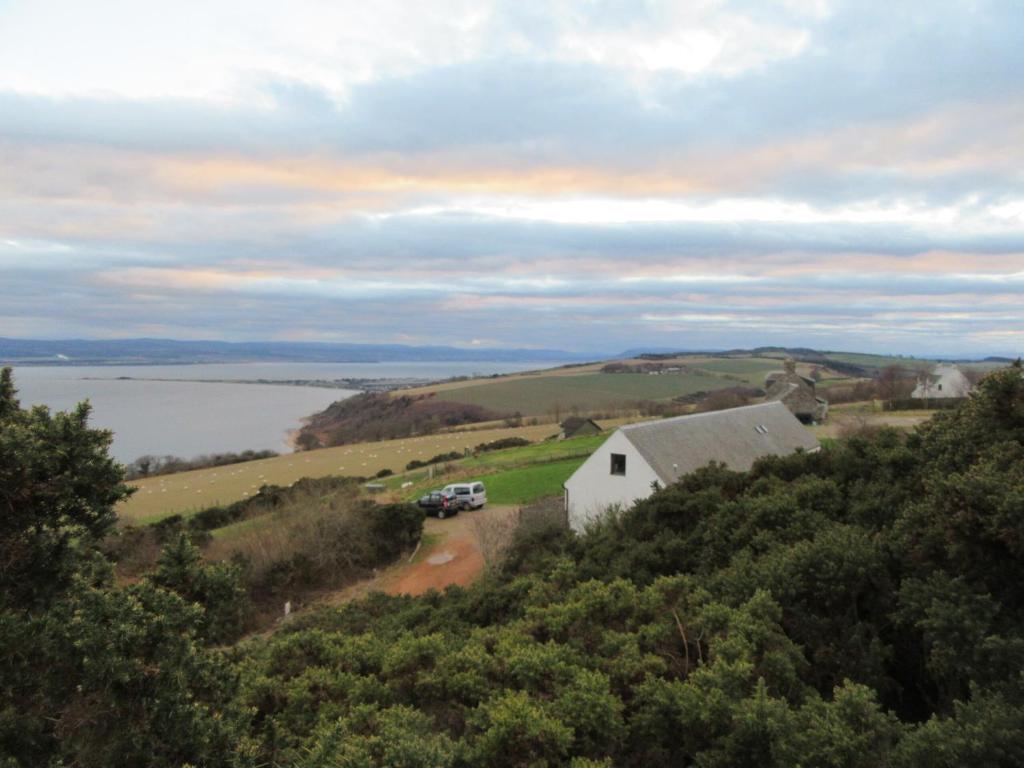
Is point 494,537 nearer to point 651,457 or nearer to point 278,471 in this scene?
point 651,457

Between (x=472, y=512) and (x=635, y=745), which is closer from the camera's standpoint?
(x=635, y=745)

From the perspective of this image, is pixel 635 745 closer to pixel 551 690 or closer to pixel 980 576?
pixel 551 690

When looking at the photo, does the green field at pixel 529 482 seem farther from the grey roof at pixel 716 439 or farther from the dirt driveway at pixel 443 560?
the grey roof at pixel 716 439

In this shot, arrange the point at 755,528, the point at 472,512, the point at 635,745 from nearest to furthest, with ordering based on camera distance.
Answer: the point at 635,745
the point at 755,528
the point at 472,512

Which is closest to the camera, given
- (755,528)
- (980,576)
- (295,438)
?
(980,576)

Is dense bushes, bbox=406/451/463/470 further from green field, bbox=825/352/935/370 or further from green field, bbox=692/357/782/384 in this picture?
green field, bbox=825/352/935/370

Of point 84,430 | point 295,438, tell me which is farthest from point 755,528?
point 295,438

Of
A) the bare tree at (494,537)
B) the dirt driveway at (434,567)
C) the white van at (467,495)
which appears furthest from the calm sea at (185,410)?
the bare tree at (494,537)
